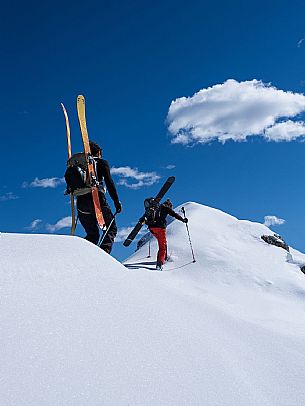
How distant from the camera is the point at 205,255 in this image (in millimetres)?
10281

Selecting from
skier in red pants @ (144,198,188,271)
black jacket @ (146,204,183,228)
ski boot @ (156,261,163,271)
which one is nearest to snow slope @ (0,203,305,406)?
ski boot @ (156,261,163,271)

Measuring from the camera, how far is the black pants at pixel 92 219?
260 inches

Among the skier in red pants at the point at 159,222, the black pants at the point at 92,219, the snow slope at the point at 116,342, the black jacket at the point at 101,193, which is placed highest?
the skier in red pants at the point at 159,222

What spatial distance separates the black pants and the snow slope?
1.84 metres

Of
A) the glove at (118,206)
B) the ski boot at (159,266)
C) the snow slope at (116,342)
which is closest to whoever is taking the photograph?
the snow slope at (116,342)

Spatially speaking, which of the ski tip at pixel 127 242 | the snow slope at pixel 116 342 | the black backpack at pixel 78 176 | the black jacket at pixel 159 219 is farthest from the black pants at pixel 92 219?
the ski tip at pixel 127 242

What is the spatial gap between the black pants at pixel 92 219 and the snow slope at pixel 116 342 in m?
1.84

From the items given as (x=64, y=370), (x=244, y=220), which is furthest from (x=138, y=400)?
(x=244, y=220)

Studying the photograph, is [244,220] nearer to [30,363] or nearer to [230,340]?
[230,340]

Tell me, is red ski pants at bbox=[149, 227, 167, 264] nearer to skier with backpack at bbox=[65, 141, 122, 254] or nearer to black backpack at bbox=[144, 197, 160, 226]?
black backpack at bbox=[144, 197, 160, 226]

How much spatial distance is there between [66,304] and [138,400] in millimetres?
1042

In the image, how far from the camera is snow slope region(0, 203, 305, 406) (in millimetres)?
2574

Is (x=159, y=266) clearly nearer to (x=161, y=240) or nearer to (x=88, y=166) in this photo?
(x=161, y=240)

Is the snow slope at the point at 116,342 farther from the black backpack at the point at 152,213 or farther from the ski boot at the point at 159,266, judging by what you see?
the black backpack at the point at 152,213
